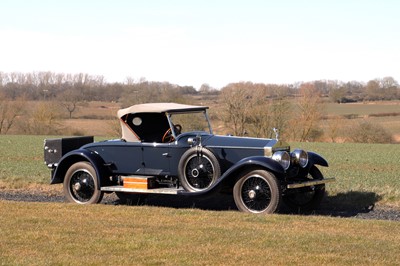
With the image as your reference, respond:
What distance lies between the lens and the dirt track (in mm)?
10711

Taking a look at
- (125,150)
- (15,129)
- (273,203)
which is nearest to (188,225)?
(273,203)

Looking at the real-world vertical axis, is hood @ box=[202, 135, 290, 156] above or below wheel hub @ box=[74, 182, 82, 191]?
above

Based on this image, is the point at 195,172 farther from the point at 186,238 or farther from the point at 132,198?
the point at 186,238

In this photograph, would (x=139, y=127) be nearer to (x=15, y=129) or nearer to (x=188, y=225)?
(x=188, y=225)

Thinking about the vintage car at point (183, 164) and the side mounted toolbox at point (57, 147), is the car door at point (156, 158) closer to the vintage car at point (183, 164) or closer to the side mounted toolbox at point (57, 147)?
the vintage car at point (183, 164)

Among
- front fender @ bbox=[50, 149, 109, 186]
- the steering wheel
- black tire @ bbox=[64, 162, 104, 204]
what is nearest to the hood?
the steering wheel

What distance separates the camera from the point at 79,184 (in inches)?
448

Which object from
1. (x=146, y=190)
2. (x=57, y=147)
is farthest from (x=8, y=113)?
(x=146, y=190)

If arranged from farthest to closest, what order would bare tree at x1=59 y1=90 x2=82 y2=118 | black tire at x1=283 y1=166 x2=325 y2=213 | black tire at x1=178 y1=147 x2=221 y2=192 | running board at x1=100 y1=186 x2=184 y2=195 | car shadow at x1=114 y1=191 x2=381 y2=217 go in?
bare tree at x1=59 y1=90 x2=82 y2=118, car shadow at x1=114 y1=191 x2=381 y2=217, black tire at x1=283 y1=166 x2=325 y2=213, running board at x1=100 y1=186 x2=184 y2=195, black tire at x1=178 y1=147 x2=221 y2=192

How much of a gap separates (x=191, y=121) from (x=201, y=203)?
1.45 m

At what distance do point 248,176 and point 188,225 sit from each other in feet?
5.95

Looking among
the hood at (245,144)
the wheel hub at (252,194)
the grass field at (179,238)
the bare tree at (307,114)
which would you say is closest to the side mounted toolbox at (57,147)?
the grass field at (179,238)

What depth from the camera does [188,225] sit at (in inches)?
338

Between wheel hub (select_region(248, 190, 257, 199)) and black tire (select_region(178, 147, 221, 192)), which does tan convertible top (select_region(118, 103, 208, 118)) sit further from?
wheel hub (select_region(248, 190, 257, 199))
